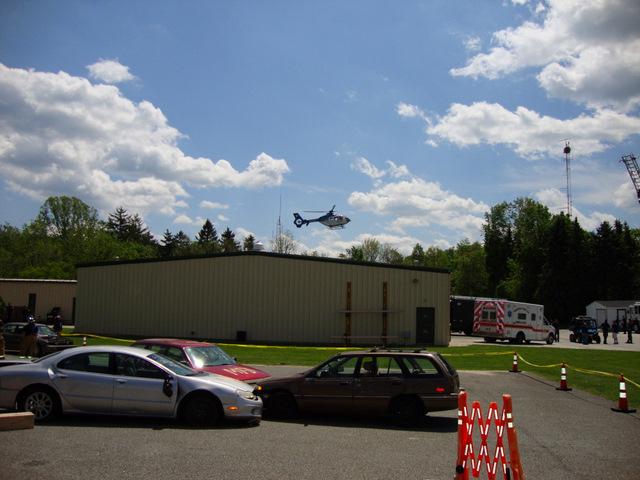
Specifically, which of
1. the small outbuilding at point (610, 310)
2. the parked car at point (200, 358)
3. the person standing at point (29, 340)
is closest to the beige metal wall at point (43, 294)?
the person standing at point (29, 340)

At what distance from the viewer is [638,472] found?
27.1 ft

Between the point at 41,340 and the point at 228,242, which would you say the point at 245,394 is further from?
the point at 228,242

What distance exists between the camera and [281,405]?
12.1m

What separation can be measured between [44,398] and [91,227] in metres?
87.1

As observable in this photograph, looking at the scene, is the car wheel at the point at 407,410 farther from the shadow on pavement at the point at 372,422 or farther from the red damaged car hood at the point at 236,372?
the red damaged car hood at the point at 236,372

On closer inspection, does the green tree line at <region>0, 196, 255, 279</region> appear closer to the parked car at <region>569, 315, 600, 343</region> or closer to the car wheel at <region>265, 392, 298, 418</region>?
the parked car at <region>569, 315, 600, 343</region>

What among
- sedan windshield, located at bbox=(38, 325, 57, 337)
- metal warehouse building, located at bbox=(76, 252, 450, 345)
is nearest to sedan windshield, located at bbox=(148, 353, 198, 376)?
sedan windshield, located at bbox=(38, 325, 57, 337)

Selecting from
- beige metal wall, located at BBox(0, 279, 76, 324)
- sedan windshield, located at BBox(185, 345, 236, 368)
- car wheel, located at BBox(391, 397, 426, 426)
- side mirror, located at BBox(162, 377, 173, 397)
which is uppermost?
beige metal wall, located at BBox(0, 279, 76, 324)

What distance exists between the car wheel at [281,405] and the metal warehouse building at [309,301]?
25.6 metres

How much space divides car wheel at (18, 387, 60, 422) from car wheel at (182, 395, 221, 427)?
2.20 metres

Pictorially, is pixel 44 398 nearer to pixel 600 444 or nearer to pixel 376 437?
pixel 376 437

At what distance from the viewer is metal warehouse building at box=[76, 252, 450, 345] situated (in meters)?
37.8

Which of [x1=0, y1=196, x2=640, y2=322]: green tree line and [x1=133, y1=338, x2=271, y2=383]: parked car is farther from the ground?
[x1=0, y1=196, x2=640, y2=322]: green tree line

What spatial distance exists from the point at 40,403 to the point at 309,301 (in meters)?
A: 27.8
